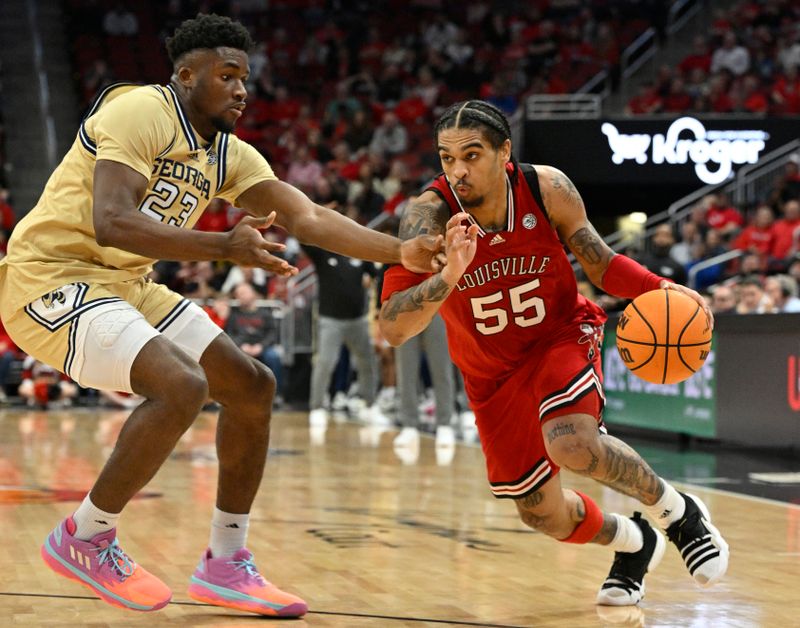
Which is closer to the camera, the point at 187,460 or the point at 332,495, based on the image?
the point at 332,495

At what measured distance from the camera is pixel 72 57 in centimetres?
2314

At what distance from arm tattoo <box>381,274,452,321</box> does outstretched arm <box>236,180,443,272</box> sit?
8 cm

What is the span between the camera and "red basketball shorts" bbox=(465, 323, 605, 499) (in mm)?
4672

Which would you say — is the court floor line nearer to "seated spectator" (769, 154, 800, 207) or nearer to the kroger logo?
"seated spectator" (769, 154, 800, 207)

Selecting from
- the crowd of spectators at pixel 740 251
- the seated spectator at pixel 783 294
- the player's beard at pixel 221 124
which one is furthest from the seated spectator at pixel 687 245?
the player's beard at pixel 221 124

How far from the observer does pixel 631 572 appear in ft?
15.5

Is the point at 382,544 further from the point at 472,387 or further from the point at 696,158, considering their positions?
the point at 696,158

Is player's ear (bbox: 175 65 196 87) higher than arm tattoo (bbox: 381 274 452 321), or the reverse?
player's ear (bbox: 175 65 196 87)

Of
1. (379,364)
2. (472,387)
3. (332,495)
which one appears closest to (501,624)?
(472,387)

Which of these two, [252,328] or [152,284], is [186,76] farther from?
[252,328]

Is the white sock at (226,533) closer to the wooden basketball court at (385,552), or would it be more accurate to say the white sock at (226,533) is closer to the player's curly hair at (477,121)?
the wooden basketball court at (385,552)

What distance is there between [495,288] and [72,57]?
20078 mm

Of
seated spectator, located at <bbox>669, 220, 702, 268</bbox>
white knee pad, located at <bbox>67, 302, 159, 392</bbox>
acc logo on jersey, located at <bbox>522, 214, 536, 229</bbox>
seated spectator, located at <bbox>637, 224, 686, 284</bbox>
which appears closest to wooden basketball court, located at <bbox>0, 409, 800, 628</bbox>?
white knee pad, located at <bbox>67, 302, 159, 392</bbox>

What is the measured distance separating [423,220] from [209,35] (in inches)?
39.4
